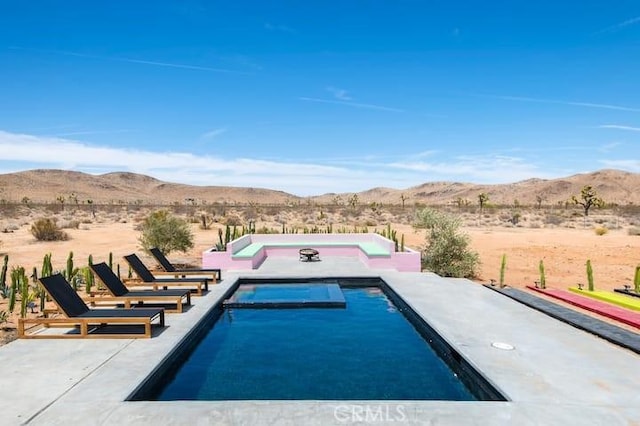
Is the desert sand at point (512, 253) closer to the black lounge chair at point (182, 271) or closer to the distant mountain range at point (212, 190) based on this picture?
the black lounge chair at point (182, 271)

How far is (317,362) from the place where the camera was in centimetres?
733

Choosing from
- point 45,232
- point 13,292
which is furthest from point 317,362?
point 45,232

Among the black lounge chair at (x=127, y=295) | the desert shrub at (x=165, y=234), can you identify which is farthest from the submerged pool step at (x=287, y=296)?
the desert shrub at (x=165, y=234)

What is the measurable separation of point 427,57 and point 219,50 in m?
12.6

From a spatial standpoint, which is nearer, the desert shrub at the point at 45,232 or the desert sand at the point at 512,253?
the desert sand at the point at 512,253

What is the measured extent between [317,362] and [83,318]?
3.90m

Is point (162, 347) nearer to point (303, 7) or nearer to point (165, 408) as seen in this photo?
point (165, 408)

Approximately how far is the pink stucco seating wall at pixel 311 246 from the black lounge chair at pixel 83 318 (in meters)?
6.73

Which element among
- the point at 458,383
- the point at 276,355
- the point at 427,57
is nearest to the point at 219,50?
the point at 427,57

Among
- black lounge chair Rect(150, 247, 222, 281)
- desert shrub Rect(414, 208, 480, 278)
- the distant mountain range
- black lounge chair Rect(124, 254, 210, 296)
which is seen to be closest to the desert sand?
desert shrub Rect(414, 208, 480, 278)

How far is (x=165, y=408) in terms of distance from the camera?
16.6ft

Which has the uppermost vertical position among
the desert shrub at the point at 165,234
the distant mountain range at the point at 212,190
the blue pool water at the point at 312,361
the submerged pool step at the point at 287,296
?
the distant mountain range at the point at 212,190

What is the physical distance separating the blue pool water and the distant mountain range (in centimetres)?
8676

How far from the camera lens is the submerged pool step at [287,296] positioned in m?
10.8
